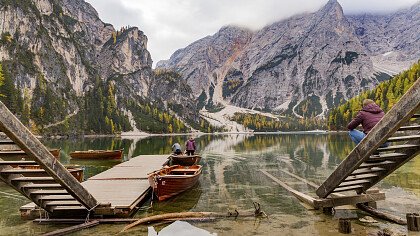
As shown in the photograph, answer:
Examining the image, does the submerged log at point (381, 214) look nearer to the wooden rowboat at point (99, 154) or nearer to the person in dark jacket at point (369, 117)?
the person in dark jacket at point (369, 117)

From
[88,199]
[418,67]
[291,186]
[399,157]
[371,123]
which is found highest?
[418,67]

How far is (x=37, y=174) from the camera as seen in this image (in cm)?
1068

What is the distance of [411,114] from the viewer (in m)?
8.23

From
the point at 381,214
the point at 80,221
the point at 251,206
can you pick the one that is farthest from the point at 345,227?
the point at 80,221

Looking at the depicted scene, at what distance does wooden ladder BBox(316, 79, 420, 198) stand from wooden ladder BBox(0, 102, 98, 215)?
382 inches

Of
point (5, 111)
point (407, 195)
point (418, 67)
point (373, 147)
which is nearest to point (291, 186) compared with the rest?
point (407, 195)

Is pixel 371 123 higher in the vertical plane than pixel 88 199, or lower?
higher

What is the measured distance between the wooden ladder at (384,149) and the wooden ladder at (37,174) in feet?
31.8

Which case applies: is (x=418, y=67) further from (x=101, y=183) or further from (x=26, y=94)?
(x=26, y=94)

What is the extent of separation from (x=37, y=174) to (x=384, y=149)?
11.4 metres

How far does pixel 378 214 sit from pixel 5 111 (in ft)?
46.3

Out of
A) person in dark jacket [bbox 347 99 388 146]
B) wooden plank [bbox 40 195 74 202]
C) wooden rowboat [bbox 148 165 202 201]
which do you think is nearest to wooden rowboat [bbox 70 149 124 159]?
wooden rowboat [bbox 148 165 202 201]

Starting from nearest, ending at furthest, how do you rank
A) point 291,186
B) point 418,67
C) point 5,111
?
1. point 5,111
2. point 291,186
3. point 418,67

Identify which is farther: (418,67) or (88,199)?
(418,67)
